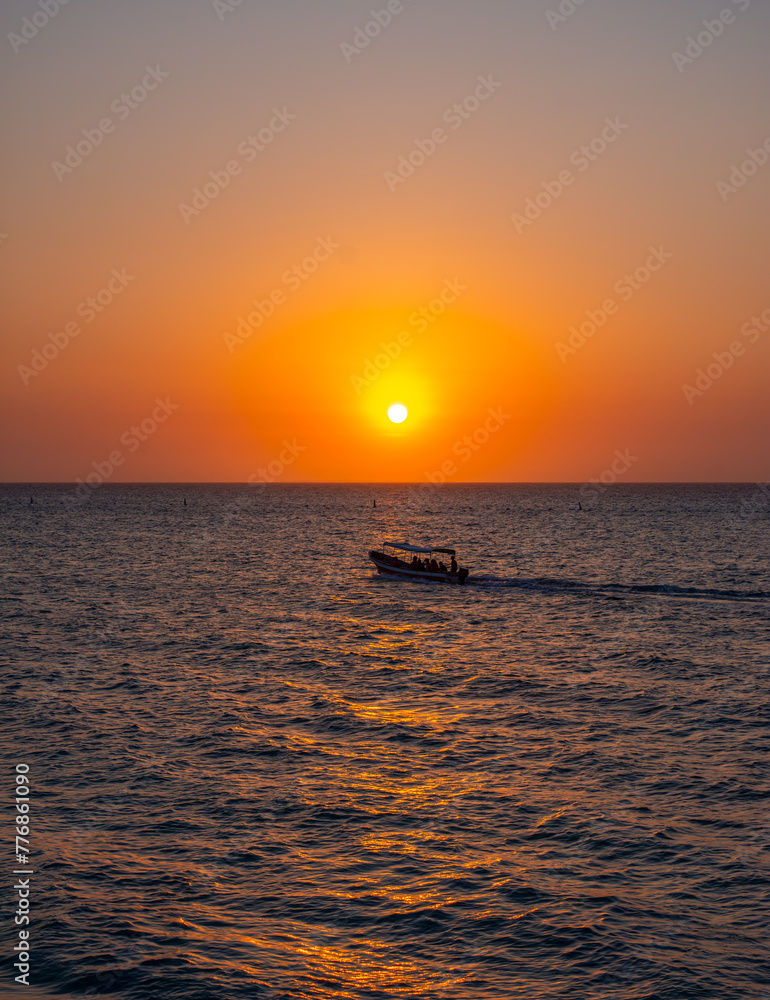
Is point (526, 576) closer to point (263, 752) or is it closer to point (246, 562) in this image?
point (246, 562)

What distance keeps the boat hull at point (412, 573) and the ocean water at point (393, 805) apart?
19405mm

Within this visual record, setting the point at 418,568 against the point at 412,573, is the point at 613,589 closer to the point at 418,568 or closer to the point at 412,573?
the point at 418,568

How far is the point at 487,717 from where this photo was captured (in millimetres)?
32375

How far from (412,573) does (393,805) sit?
183ft

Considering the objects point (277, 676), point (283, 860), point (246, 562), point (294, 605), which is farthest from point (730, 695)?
point (246, 562)

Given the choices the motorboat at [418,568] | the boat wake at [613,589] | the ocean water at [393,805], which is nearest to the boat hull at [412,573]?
the motorboat at [418,568]

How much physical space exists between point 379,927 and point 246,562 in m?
82.1

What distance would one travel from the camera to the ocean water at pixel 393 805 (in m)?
16.2

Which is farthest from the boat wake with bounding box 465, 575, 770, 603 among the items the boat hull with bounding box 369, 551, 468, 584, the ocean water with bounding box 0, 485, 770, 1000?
the ocean water with bounding box 0, 485, 770, 1000

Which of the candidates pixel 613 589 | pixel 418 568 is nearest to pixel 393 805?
pixel 613 589

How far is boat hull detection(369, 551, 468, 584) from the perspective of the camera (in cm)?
7488

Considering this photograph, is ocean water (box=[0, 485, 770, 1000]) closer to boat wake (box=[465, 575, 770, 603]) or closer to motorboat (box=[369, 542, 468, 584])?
boat wake (box=[465, 575, 770, 603])

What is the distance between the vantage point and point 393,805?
23.4 m

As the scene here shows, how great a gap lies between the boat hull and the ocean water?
63.7 ft
